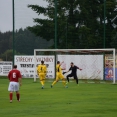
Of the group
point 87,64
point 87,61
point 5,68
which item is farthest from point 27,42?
point 87,64

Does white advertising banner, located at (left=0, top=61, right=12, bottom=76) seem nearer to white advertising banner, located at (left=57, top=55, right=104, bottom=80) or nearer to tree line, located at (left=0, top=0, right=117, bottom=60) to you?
tree line, located at (left=0, top=0, right=117, bottom=60)

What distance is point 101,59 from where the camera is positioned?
47.6 metres

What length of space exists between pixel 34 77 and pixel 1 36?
16967mm

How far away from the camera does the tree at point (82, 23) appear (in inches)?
1999

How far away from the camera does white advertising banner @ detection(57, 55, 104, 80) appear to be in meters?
46.9

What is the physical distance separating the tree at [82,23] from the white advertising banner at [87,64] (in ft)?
7.45

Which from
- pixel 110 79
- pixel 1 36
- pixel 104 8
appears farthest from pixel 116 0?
pixel 1 36

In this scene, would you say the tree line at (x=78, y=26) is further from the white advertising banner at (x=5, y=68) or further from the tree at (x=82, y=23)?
the white advertising banner at (x=5, y=68)

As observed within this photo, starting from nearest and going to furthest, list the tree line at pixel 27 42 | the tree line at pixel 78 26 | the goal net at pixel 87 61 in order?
the goal net at pixel 87 61 < the tree line at pixel 78 26 < the tree line at pixel 27 42

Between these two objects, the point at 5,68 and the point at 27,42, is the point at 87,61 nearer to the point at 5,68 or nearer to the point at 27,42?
the point at 27,42

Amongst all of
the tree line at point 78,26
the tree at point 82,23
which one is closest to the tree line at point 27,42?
the tree line at point 78,26

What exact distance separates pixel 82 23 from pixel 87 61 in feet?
16.5

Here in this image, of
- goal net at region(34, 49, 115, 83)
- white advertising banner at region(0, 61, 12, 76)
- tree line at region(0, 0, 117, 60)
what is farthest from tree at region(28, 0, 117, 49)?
white advertising banner at region(0, 61, 12, 76)

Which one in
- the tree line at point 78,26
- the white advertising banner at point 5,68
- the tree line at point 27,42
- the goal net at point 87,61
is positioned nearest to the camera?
the goal net at point 87,61
